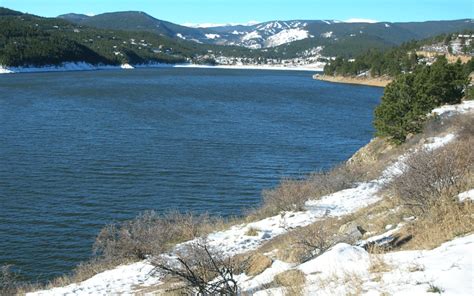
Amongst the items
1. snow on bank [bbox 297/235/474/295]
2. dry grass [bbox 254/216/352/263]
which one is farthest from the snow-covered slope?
dry grass [bbox 254/216/352/263]

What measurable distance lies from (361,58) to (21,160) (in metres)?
114

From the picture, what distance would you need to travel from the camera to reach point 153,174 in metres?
30.0

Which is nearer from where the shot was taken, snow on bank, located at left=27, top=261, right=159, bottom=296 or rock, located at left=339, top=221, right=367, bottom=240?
rock, located at left=339, top=221, right=367, bottom=240

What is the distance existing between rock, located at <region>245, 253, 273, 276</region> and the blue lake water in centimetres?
974

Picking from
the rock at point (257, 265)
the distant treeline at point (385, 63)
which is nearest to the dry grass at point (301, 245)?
the rock at point (257, 265)

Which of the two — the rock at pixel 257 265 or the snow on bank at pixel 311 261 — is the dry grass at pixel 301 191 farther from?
the rock at pixel 257 265

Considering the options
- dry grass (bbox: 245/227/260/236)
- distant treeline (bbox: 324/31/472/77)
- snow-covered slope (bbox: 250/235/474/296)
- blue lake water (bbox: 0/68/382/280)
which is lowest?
blue lake water (bbox: 0/68/382/280)

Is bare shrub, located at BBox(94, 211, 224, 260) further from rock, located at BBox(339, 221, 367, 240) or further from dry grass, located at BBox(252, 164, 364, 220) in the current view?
rock, located at BBox(339, 221, 367, 240)

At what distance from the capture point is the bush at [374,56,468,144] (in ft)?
88.7

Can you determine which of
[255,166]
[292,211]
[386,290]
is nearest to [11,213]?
[292,211]

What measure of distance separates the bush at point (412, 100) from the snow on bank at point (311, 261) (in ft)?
19.6

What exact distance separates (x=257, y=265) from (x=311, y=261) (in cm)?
184

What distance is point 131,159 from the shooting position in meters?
33.8

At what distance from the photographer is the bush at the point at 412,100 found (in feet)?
88.7
